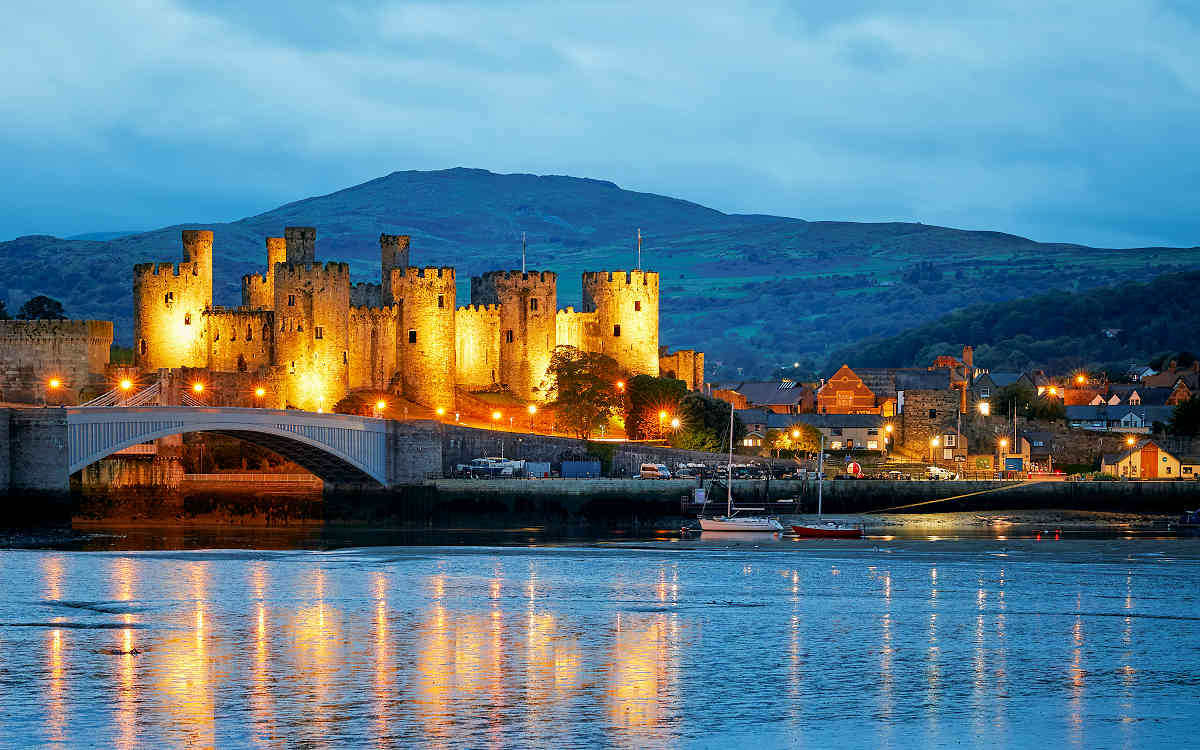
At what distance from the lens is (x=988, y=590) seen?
3809cm

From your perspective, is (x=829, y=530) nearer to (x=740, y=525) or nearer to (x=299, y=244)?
(x=740, y=525)

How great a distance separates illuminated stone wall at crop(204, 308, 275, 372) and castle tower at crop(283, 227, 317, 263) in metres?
3.27

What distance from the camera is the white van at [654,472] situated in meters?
63.5

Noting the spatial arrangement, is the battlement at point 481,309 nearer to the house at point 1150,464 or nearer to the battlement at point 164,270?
the battlement at point 164,270

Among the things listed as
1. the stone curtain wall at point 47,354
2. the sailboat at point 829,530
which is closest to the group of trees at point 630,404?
the sailboat at point 829,530

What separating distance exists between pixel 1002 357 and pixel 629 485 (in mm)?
121200

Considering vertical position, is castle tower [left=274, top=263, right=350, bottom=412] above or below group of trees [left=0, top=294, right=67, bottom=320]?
below

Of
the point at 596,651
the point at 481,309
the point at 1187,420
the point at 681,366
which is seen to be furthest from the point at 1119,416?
the point at 596,651

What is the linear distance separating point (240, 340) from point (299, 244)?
536 centimetres

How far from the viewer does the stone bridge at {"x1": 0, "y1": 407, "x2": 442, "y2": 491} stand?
50125mm

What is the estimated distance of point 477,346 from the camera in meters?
76.5

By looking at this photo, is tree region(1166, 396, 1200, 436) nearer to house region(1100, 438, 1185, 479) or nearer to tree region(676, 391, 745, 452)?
house region(1100, 438, 1185, 479)

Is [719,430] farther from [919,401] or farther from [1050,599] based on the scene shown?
[1050,599]

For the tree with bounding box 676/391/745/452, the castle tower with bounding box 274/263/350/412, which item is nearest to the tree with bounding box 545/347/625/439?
the tree with bounding box 676/391/745/452
